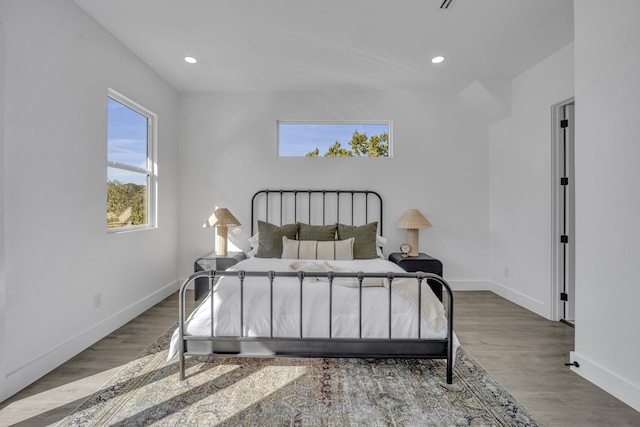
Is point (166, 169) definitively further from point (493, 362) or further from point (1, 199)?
point (493, 362)

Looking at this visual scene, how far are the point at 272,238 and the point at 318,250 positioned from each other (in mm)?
595

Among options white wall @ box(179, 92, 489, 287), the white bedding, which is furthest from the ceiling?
the white bedding

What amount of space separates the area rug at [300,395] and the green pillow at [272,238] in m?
1.49

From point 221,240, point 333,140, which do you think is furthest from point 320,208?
point 221,240

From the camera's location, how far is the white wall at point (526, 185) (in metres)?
3.53

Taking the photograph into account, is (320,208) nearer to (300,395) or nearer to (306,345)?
(306,345)

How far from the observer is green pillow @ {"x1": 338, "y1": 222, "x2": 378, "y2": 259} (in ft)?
12.7

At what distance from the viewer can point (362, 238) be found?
3.94m

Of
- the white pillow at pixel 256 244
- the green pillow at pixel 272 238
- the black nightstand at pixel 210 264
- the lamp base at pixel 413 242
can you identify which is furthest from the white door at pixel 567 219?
the black nightstand at pixel 210 264

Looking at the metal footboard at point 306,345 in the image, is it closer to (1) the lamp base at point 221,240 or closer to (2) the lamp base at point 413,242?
(1) the lamp base at point 221,240

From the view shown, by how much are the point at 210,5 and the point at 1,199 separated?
6.29ft

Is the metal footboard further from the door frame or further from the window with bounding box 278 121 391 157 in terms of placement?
the window with bounding box 278 121 391 157

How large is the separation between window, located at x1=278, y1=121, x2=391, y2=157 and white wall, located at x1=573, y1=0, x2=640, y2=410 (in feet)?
8.17

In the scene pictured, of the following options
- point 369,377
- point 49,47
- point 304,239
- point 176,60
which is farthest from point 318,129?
point 369,377
